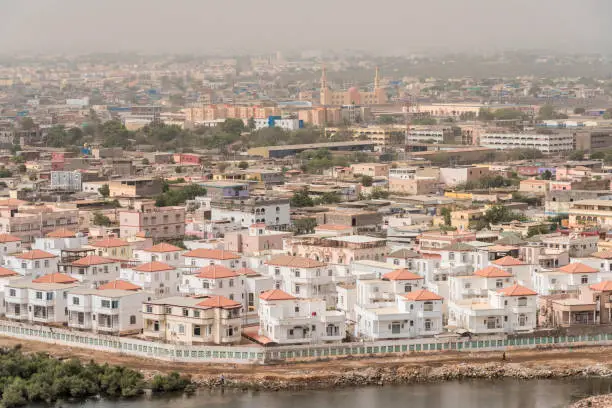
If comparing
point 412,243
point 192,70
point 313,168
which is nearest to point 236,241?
point 412,243

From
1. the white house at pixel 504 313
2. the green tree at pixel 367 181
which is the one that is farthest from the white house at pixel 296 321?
the green tree at pixel 367 181

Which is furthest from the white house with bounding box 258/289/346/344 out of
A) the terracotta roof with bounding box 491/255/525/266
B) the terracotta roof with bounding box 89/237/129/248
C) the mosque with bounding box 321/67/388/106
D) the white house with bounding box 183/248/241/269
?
the mosque with bounding box 321/67/388/106

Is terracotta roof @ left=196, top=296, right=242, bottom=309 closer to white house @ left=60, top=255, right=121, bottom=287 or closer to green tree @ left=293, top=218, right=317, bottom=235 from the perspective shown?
white house @ left=60, top=255, right=121, bottom=287

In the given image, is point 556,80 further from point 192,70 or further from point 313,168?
point 313,168

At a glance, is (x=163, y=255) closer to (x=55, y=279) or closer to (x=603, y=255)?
(x=55, y=279)

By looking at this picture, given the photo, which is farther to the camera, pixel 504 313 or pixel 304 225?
pixel 304 225

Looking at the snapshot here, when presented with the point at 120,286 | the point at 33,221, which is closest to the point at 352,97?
the point at 33,221
